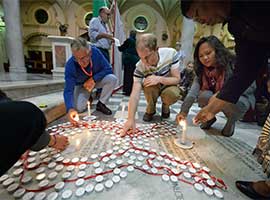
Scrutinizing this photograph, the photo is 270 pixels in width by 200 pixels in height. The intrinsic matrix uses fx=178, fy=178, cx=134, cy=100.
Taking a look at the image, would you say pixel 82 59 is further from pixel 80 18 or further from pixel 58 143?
pixel 80 18

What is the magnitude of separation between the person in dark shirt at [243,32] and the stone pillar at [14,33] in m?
5.26

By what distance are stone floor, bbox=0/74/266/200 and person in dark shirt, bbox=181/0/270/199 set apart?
0.14 metres

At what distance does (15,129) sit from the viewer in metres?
0.36

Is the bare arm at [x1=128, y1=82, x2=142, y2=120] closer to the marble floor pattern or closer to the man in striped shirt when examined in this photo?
the man in striped shirt

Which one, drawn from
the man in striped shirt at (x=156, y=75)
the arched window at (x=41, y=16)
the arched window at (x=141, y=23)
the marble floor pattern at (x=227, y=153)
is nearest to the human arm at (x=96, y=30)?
the man in striped shirt at (x=156, y=75)

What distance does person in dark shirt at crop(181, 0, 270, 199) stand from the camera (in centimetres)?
48

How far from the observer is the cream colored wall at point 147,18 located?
8.64 metres

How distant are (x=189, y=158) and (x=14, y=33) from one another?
17.4 feet

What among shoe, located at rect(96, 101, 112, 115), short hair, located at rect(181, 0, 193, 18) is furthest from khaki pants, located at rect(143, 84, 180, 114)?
short hair, located at rect(181, 0, 193, 18)

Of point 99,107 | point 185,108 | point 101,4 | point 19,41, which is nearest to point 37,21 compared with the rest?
point 19,41

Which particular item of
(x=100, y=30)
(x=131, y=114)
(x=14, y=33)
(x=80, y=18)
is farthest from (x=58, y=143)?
(x=80, y=18)

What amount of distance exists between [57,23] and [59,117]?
29.3ft

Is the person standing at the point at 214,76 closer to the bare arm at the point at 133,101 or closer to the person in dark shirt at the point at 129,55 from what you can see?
the bare arm at the point at 133,101

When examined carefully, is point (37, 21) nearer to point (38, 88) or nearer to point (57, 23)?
point (57, 23)
